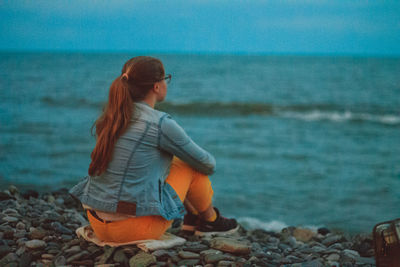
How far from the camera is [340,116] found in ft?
56.0

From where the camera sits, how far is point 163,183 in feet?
9.08

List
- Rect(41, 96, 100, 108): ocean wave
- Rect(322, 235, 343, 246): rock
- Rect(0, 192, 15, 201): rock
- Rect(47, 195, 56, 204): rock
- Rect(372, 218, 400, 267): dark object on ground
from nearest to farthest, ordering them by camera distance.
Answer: Rect(372, 218, 400, 267): dark object on ground
Rect(322, 235, 343, 246): rock
Rect(0, 192, 15, 201): rock
Rect(47, 195, 56, 204): rock
Rect(41, 96, 100, 108): ocean wave

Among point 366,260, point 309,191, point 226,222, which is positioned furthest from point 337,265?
point 309,191

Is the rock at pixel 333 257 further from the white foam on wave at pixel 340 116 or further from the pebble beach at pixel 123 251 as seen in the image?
the white foam on wave at pixel 340 116

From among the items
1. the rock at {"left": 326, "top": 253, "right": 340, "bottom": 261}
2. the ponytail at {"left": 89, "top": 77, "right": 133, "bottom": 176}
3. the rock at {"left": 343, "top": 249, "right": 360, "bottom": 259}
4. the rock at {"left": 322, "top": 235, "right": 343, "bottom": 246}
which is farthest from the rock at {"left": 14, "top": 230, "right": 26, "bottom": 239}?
the rock at {"left": 322, "top": 235, "right": 343, "bottom": 246}

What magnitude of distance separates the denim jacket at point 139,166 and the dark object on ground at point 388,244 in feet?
4.15

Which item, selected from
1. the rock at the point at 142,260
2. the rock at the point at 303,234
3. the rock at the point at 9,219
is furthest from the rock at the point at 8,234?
the rock at the point at 303,234

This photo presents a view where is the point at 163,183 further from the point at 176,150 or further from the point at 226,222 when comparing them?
the point at 226,222

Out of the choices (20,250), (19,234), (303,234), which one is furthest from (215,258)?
(303,234)

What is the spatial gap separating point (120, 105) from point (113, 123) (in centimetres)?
12

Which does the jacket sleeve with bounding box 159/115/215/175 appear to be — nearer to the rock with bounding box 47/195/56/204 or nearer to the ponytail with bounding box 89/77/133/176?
the ponytail with bounding box 89/77/133/176

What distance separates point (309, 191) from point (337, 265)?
3.77 metres

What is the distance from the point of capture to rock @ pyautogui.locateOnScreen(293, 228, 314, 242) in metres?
4.35

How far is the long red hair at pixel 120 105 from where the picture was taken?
2516mm
